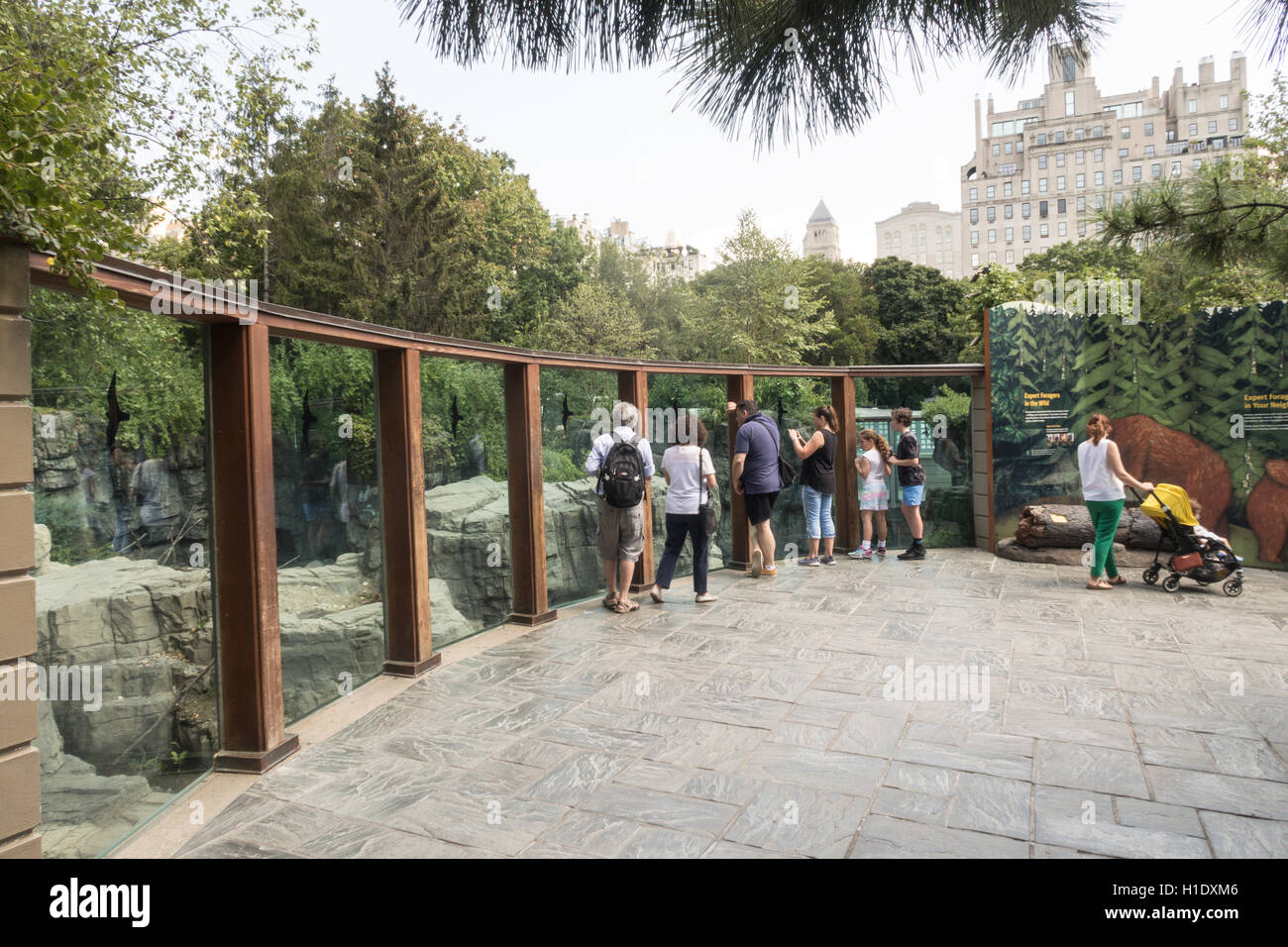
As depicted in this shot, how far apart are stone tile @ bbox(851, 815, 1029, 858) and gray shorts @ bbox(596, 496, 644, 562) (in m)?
4.08

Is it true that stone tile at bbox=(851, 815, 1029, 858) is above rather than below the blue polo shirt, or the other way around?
below

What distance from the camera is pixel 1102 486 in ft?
A: 25.5

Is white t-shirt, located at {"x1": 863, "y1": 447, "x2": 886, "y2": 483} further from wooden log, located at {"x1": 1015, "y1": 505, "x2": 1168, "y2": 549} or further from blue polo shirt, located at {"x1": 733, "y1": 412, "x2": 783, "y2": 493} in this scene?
blue polo shirt, located at {"x1": 733, "y1": 412, "x2": 783, "y2": 493}

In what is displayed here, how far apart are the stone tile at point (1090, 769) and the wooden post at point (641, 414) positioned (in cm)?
457

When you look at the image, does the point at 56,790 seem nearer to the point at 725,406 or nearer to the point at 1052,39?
the point at 1052,39

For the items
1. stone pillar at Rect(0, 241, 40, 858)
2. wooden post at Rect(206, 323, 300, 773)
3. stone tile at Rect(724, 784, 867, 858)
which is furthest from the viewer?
wooden post at Rect(206, 323, 300, 773)

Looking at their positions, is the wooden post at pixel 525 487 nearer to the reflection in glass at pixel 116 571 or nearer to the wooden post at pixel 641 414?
the wooden post at pixel 641 414

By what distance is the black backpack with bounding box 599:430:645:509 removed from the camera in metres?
7.04

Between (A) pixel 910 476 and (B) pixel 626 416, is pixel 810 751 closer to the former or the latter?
(B) pixel 626 416

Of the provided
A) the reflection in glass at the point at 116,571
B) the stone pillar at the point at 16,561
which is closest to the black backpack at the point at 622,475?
the reflection in glass at the point at 116,571

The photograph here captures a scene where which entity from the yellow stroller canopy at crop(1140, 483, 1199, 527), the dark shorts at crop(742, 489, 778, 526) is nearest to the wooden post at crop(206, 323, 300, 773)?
the dark shorts at crop(742, 489, 778, 526)

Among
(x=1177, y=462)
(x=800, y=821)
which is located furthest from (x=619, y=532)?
(x=1177, y=462)

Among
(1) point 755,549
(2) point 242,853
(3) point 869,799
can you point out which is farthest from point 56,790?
(1) point 755,549

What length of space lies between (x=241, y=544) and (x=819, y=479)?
22.3 feet
